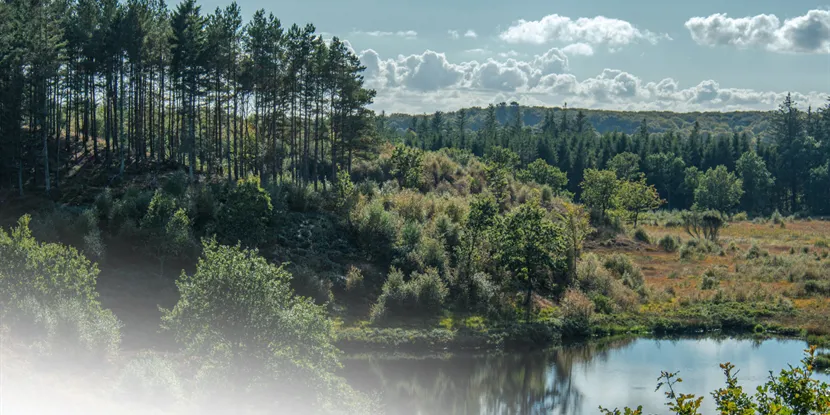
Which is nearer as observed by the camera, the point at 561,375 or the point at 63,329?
the point at 63,329

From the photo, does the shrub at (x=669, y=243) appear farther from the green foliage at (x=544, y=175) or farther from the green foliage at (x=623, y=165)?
the green foliage at (x=623, y=165)

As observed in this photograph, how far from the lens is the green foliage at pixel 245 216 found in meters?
36.3

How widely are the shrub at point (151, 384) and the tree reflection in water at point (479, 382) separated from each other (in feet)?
34.8

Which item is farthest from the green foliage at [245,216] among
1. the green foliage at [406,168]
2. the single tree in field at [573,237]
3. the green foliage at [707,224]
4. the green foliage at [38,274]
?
the green foliage at [707,224]

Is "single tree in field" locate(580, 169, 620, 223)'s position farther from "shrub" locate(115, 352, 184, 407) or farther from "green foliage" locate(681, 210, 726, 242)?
"shrub" locate(115, 352, 184, 407)

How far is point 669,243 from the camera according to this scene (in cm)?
6275

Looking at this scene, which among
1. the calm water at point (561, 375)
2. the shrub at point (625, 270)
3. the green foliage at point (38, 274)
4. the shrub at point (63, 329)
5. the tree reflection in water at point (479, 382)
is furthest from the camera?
the shrub at point (625, 270)

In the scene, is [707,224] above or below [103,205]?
below

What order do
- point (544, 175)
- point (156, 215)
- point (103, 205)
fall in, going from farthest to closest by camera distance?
point (544, 175), point (103, 205), point (156, 215)

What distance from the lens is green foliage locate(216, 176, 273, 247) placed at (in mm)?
36281

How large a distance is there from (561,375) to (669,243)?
37544mm

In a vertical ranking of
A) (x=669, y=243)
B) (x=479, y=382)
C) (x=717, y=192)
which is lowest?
(x=479, y=382)

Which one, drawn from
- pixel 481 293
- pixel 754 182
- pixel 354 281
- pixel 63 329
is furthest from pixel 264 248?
pixel 754 182

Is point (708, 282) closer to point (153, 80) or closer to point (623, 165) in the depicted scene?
point (153, 80)
